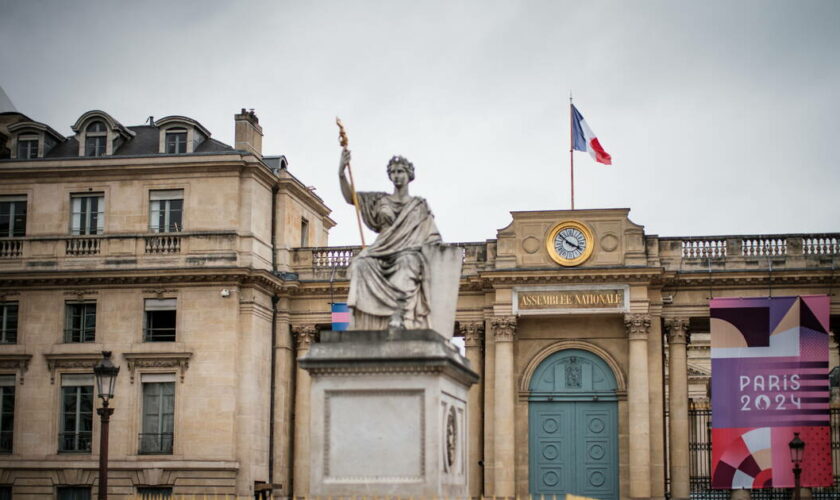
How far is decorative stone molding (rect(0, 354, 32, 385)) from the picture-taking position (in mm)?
39375

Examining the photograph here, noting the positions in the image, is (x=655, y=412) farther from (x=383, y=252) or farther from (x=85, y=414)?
(x=383, y=252)

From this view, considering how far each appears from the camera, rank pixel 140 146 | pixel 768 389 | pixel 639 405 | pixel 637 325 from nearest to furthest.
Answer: pixel 768 389 < pixel 639 405 < pixel 637 325 < pixel 140 146

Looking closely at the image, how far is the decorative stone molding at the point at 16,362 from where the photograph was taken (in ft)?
129

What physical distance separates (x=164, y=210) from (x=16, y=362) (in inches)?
247

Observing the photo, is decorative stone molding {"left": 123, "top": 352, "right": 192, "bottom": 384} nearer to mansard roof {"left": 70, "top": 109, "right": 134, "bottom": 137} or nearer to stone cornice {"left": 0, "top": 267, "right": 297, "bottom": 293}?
stone cornice {"left": 0, "top": 267, "right": 297, "bottom": 293}

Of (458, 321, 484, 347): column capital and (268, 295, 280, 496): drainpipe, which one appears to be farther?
(458, 321, 484, 347): column capital

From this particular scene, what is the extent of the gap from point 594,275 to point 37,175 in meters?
17.1

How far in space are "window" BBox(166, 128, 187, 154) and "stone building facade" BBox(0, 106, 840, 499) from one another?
0.06 meters

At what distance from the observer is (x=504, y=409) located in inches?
1558

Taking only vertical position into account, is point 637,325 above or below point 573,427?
above

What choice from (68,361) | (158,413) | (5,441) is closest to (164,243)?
(68,361)

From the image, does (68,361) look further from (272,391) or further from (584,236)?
(584,236)

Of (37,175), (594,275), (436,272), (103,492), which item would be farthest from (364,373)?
(37,175)

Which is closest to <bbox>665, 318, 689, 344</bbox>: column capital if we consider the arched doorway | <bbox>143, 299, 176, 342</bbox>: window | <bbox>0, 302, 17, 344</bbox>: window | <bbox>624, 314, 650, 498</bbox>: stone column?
<bbox>624, 314, 650, 498</bbox>: stone column
